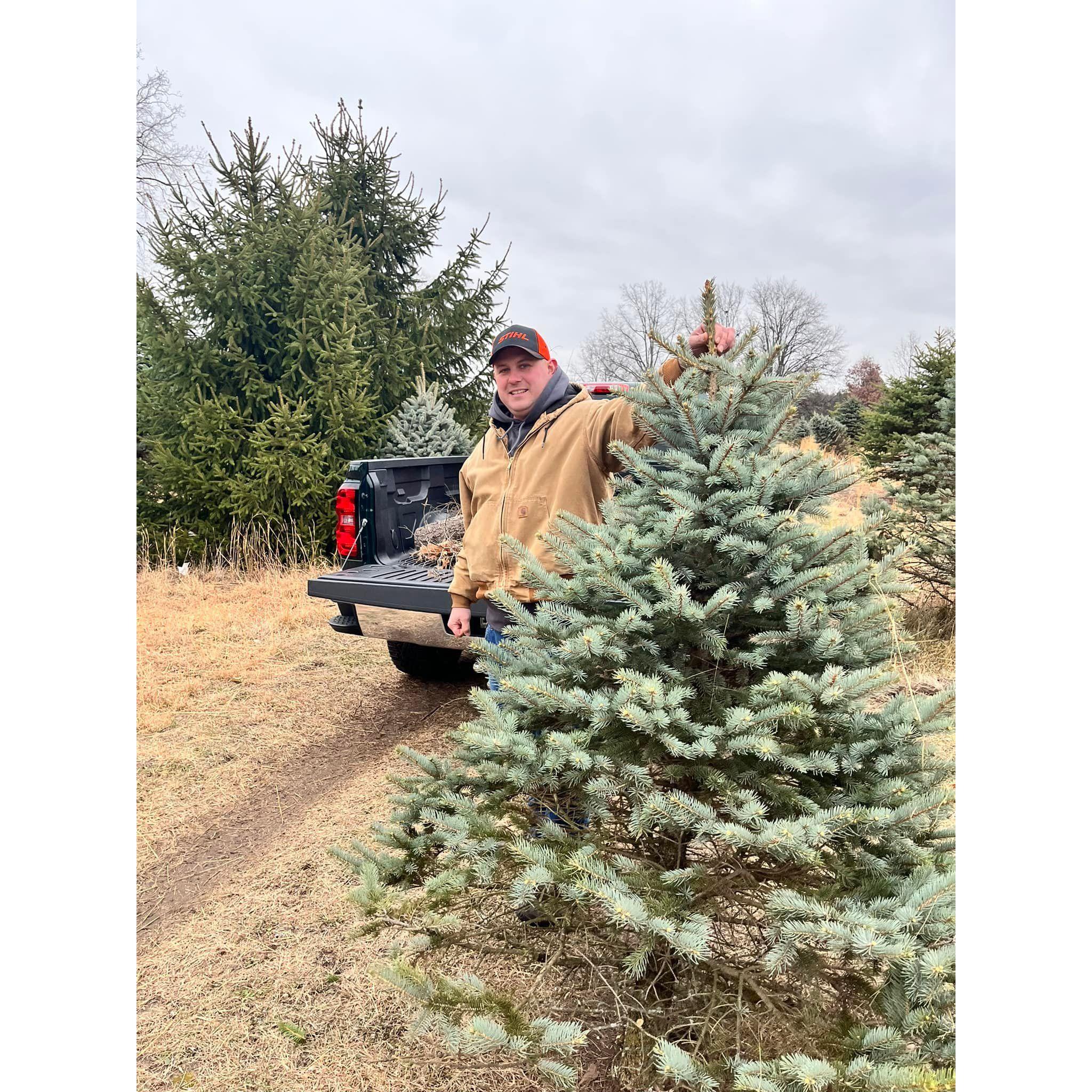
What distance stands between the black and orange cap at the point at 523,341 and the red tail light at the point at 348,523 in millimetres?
2569

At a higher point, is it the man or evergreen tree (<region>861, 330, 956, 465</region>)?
evergreen tree (<region>861, 330, 956, 465</region>)

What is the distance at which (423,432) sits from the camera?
32.5 feet

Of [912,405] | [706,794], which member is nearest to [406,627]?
[706,794]

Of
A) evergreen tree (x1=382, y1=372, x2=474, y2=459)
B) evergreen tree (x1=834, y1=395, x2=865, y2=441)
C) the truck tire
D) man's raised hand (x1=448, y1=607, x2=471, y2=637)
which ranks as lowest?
the truck tire

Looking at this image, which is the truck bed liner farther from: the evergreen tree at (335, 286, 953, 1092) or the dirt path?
the evergreen tree at (335, 286, 953, 1092)

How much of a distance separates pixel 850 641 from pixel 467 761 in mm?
1046

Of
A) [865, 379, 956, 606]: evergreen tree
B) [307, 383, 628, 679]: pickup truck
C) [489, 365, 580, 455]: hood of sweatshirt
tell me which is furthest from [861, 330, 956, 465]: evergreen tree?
[489, 365, 580, 455]: hood of sweatshirt

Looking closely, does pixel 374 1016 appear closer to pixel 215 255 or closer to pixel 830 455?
pixel 830 455

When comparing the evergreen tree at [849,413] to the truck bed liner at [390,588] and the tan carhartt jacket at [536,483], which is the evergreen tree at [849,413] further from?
the tan carhartt jacket at [536,483]

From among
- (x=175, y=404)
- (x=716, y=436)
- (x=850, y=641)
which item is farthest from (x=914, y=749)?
(x=175, y=404)

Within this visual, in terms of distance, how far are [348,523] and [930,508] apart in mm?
4881

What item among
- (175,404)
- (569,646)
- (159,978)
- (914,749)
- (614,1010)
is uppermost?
(175,404)

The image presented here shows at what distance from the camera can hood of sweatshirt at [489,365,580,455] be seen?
3.02 metres

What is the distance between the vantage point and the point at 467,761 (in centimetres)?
212
